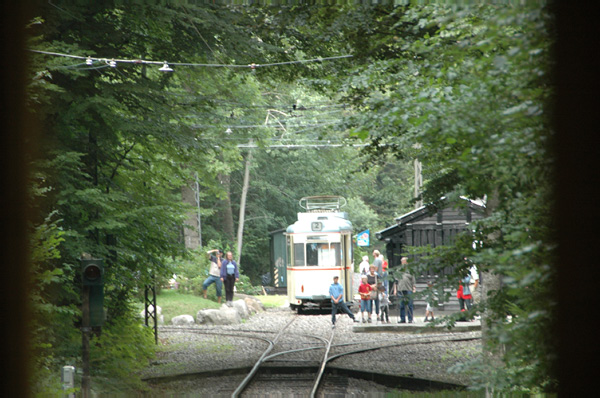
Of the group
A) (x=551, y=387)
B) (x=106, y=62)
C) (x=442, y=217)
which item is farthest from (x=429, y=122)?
(x=442, y=217)

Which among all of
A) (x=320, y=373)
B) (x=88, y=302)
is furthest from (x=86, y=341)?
(x=320, y=373)

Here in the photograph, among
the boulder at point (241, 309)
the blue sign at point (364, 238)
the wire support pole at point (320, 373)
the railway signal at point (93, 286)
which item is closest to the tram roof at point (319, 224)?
the boulder at point (241, 309)

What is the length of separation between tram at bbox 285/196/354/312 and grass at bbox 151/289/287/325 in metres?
3.32

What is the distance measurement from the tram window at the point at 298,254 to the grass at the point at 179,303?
3.37 meters

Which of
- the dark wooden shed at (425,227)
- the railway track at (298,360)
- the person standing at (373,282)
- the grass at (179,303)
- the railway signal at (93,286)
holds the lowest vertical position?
the railway track at (298,360)

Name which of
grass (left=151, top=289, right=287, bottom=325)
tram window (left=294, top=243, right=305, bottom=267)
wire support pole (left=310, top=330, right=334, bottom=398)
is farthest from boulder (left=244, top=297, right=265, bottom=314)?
wire support pole (left=310, top=330, right=334, bottom=398)

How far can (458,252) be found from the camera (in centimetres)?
745

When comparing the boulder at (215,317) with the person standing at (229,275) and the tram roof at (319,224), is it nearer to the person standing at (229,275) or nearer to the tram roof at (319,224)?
the person standing at (229,275)

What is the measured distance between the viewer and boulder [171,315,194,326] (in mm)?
22812

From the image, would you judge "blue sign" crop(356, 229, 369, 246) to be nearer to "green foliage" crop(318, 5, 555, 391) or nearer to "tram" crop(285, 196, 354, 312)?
"tram" crop(285, 196, 354, 312)

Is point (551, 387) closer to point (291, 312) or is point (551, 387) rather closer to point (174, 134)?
point (174, 134)

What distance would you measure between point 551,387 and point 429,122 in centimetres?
240

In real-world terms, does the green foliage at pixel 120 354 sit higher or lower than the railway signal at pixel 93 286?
lower

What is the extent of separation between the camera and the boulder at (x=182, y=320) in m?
22.8
